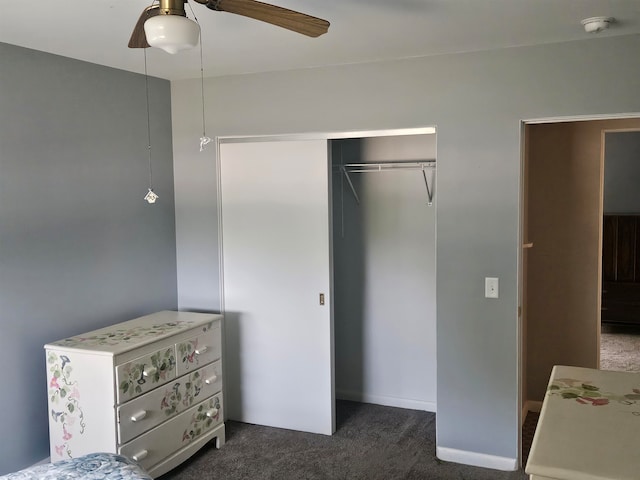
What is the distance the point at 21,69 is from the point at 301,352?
87.7 inches

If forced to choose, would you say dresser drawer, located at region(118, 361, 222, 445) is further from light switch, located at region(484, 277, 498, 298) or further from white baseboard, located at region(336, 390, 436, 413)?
light switch, located at region(484, 277, 498, 298)

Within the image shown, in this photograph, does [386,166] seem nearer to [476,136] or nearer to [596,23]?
[476,136]

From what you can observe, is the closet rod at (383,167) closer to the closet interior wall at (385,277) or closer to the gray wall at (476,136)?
the closet interior wall at (385,277)

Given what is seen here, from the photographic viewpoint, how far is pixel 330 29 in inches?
108

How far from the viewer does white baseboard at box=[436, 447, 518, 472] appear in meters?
3.29

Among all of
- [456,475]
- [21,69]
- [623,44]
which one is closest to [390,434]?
[456,475]

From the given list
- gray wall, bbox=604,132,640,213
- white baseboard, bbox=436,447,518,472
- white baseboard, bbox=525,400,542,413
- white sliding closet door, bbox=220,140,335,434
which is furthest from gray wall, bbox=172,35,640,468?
gray wall, bbox=604,132,640,213

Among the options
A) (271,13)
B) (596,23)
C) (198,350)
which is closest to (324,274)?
(198,350)

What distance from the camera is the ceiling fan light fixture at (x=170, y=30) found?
1697 mm

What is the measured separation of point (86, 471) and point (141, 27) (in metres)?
1.45

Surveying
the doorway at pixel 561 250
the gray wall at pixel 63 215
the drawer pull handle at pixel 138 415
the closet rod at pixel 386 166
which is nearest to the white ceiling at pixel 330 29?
the gray wall at pixel 63 215

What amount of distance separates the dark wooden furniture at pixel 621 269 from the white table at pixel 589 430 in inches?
193

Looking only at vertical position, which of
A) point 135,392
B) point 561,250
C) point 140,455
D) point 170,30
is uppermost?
point 170,30

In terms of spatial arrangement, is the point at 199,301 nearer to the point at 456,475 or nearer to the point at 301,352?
the point at 301,352
